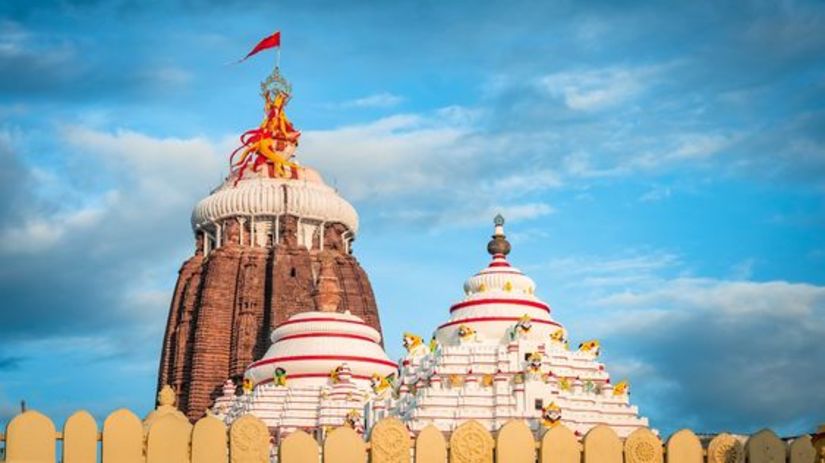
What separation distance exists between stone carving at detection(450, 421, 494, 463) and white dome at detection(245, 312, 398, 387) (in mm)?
31508

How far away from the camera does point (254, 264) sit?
6731 cm

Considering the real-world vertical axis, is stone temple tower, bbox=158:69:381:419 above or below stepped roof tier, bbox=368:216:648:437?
above

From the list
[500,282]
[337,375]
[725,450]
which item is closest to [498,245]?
[500,282]

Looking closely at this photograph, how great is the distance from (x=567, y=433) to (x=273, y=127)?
5756cm

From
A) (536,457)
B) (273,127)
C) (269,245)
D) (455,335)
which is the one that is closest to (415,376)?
(455,335)

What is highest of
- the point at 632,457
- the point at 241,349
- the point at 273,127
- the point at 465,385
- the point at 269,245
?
the point at 273,127

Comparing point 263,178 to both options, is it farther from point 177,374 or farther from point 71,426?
point 71,426

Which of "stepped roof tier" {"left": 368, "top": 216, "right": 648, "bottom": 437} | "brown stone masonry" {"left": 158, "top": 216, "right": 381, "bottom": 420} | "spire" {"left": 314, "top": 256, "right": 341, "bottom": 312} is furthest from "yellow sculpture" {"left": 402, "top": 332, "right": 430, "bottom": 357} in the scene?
"brown stone masonry" {"left": 158, "top": 216, "right": 381, "bottom": 420}

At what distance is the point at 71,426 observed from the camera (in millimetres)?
16875

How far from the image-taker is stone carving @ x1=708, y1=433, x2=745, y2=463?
714 inches

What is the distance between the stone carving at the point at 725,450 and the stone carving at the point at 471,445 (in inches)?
116

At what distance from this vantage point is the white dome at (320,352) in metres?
49.3

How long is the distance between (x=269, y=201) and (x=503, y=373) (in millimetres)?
34363

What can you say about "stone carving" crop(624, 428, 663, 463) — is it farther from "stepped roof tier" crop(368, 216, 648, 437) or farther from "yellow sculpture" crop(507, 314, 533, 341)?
"yellow sculpture" crop(507, 314, 533, 341)
